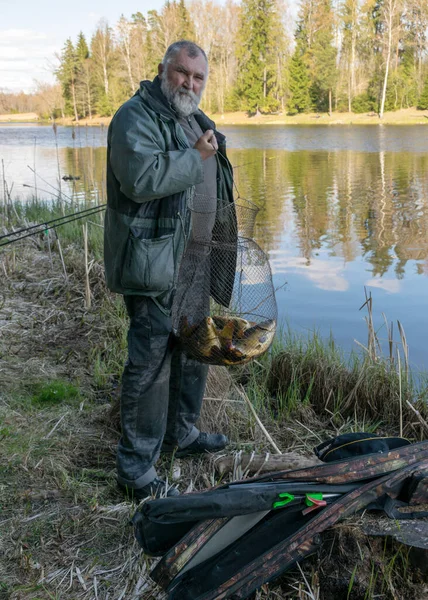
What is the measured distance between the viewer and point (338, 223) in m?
11.4

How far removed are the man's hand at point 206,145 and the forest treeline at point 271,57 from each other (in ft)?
137

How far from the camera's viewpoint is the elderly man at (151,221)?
2.66 m

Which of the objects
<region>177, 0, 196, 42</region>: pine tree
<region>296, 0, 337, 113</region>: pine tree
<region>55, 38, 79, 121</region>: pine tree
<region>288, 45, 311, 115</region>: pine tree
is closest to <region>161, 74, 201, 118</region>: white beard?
<region>55, 38, 79, 121</region>: pine tree

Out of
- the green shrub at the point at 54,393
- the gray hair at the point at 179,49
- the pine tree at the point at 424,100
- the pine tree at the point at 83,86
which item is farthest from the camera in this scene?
the pine tree at the point at 83,86

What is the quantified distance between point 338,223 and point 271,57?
4611 centimetres

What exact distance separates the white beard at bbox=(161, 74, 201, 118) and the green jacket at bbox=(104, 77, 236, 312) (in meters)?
0.03

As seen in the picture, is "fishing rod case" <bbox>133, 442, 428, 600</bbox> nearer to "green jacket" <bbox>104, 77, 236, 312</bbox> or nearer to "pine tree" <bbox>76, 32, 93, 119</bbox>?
"green jacket" <bbox>104, 77, 236, 312</bbox>

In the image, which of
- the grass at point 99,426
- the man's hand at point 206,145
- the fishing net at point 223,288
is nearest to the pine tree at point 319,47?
the grass at point 99,426

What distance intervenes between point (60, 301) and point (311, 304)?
8.94 feet

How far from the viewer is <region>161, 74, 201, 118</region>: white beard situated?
9.34 ft

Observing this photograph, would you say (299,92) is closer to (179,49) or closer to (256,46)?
(256,46)

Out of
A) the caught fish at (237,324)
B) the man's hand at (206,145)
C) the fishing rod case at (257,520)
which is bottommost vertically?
the fishing rod case at (257,520)

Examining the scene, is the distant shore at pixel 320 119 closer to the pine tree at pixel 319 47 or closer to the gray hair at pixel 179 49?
the pine tree at pixel 319 47

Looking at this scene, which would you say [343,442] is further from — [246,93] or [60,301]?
[246,93]
